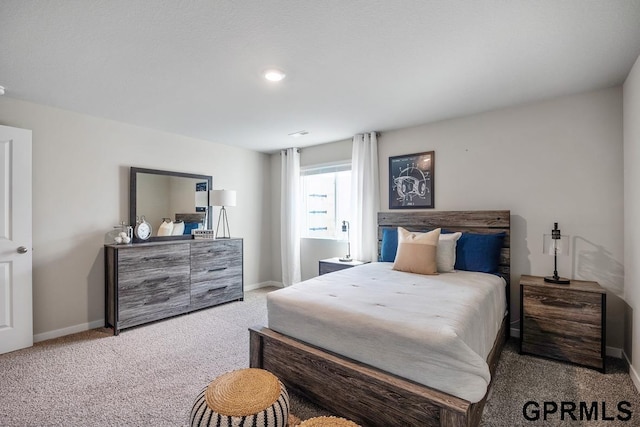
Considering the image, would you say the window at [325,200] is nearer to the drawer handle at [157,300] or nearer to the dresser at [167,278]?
the dresser at [167,278]

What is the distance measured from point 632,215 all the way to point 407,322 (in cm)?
217

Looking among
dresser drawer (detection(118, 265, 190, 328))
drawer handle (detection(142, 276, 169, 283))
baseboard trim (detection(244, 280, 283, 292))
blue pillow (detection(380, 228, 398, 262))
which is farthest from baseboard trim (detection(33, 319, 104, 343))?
blue pillow (detection(380, 228, 398, 262))

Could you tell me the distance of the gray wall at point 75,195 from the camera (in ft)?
10.1

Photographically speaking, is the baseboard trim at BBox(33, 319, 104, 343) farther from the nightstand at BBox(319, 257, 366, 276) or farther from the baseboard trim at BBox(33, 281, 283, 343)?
the nightstand at BBox(319, 257, 366, 276)

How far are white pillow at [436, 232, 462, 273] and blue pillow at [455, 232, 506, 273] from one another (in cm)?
13

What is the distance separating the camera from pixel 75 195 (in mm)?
3314

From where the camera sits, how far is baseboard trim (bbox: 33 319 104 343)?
3068 millimetres

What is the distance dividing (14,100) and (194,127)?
5.46ft

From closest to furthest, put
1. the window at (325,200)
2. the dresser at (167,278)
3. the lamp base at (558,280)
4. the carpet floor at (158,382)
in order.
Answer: the carpet floor at (158,382)
the lamp base at (558,280)
the dresser at (167,278)
the window at (325,200)

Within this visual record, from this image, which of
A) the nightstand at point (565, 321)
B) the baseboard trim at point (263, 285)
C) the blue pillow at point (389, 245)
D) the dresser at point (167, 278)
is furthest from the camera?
the baseboard trim at point (263, 285)

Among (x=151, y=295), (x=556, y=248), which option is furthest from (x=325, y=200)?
(x=556, y=248)

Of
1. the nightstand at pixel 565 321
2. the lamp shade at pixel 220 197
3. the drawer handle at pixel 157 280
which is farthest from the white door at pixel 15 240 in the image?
the nightstand at pixel 565 321

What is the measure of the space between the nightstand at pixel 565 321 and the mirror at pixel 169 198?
4.05 meters

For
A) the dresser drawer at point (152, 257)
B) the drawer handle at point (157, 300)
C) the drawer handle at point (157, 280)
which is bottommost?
the drawer handle at point (157, 300)
